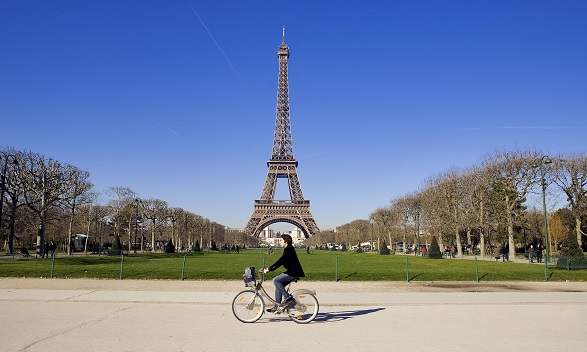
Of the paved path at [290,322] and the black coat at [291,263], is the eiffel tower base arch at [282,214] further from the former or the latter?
the black coat at [291,263]

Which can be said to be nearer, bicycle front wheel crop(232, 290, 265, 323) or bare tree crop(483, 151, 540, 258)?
bicycle front wheel crop(232, 290, 265, 323)

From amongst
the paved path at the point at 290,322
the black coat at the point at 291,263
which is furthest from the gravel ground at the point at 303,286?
the black coat at the point at 291,263

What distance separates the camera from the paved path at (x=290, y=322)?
301 inches

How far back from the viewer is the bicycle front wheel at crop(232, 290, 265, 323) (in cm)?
980

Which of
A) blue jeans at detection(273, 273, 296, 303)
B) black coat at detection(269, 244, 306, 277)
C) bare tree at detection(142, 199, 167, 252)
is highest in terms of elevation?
bare tree at detection(142, 199, 167, 252)

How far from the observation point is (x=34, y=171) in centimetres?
4594

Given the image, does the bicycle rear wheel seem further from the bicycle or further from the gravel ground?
the gravel ground

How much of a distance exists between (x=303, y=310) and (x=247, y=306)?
4.04ft

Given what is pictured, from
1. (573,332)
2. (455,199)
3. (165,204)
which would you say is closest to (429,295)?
(573,332)

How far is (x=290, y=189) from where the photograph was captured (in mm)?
105062

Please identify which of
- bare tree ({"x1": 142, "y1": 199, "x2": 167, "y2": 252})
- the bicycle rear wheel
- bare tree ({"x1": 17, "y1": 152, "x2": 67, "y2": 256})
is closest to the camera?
the bicycle rear wheel

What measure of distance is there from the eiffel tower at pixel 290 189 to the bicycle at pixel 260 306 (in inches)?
Answer: 3493

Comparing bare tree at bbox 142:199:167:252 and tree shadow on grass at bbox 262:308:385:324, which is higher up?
bare tree at bbox 142:199:167:252

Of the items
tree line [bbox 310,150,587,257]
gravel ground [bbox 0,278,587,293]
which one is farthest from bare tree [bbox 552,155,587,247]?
gravel ground [bbox 0,278,587,293]
